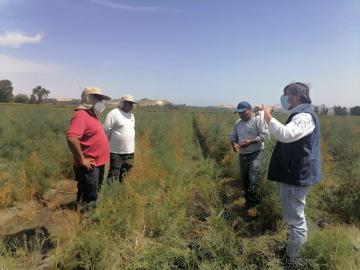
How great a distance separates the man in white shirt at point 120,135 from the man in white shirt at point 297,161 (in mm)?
2665

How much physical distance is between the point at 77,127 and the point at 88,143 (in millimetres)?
293

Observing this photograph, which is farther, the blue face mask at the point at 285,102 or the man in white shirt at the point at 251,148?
the man in white shirt at the point at 251,148

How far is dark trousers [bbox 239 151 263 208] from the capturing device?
516 centimetres

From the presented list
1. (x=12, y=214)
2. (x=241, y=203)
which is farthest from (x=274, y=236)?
(x=12, y=214)

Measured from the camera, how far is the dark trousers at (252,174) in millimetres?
5162

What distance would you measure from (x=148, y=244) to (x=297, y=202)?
1.68 m

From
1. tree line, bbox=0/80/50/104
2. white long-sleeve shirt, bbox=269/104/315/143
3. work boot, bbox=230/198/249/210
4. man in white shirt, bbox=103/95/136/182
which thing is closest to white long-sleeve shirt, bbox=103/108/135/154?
man in white shirt, bbox=103/95/136/182

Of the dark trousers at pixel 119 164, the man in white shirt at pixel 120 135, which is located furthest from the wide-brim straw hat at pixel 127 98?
the dark trousers at pixel 119 164

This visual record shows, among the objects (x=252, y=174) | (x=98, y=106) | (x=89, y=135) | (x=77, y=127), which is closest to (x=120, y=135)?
(x=98, y=106)

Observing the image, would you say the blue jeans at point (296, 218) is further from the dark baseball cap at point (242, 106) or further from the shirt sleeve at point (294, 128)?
the dark baseball cap at point (242, 106)

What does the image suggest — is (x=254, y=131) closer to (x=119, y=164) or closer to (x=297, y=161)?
(x=297, y=161)

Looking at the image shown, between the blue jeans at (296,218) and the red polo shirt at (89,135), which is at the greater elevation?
the red polo shirt at (89,135)

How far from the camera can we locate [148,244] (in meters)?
3.66

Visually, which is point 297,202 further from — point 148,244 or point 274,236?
point 148,244
